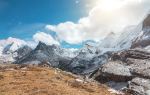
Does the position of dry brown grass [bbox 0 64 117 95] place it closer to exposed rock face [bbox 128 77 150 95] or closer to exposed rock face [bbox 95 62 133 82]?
exposed rock face [bbox 128 77 150 95]

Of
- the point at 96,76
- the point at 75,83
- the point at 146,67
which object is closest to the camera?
the point at 75,83

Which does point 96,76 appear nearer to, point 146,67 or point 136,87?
point 146,67

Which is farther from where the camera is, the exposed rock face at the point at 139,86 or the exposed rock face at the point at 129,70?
the exposed rock face at the point at 129,70

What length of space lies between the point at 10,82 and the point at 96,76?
3511 cm

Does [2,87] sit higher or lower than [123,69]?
lower

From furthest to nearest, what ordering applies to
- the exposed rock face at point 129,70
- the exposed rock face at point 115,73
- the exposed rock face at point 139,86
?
the exposed rock face at point 115,73, the exposed rock face at point 129,70, the exposed rock face at point 139,86

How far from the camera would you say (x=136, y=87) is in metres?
66.7

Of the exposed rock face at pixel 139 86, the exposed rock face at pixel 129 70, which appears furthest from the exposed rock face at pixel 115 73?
the exposed rock face at pixel 139 86

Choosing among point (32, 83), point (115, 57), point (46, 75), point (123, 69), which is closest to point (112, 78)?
point (123, 69)

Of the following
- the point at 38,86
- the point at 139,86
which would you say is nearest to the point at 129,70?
the point at 139,86

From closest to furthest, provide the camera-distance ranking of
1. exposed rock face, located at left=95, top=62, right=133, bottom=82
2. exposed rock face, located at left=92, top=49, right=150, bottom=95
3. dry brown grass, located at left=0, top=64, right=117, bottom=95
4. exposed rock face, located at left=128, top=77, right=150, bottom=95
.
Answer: dry brown grass, located at left=0, top=64, right=117, bottom=95 < exposed rock face, located at left=128, top=77, right=150, bottom=95 < exposed rock face, located at left=92, top=49, right=150, bottom=95 < exposed rock face, located at left=95, top=62, right=133, bottom=82

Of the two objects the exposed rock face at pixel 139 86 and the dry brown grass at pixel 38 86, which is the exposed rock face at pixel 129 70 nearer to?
the exposed rock face at pixel 139 86

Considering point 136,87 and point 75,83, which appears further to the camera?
point 136,87

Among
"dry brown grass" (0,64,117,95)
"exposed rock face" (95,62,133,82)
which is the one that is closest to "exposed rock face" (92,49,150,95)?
"exposed rock face" (95,62,133,82)
